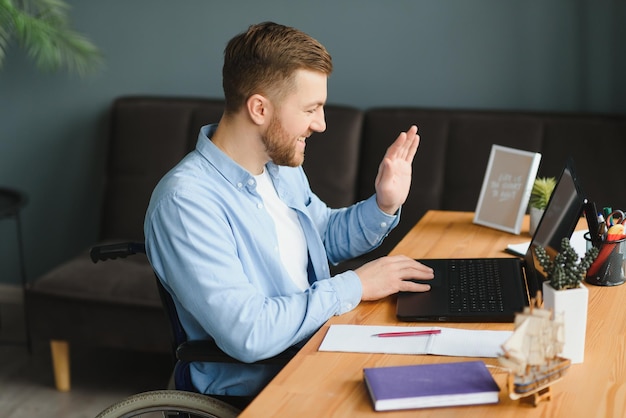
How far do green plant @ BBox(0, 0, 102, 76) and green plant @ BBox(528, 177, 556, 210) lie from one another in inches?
76.6

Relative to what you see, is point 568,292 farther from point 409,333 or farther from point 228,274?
point 228,274

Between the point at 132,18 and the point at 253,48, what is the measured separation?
2.08m

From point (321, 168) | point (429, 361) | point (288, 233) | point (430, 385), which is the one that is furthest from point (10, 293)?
point (430, 385)

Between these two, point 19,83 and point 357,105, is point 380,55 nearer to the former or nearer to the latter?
point 357,105

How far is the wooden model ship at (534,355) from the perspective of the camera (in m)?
1.26

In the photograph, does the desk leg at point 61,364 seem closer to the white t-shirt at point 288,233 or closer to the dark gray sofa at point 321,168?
the dark gray sofa at point 321,168

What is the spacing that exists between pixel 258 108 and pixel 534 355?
2.55ft

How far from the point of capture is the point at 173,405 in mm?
1604

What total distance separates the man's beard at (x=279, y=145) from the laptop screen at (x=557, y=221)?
566mm

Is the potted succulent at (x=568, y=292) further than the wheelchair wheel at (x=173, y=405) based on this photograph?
No

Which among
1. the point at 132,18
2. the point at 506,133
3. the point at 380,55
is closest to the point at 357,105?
the point at 380,55

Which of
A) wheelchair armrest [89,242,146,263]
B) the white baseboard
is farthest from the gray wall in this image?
wheelchair armrest [89,242,146,263]

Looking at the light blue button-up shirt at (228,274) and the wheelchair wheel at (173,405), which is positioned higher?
the light blue button-up shirt at (228,274)

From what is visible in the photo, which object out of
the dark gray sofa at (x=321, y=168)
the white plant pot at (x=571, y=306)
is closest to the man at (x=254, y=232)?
the white plant pot at (x=571, y=306)
